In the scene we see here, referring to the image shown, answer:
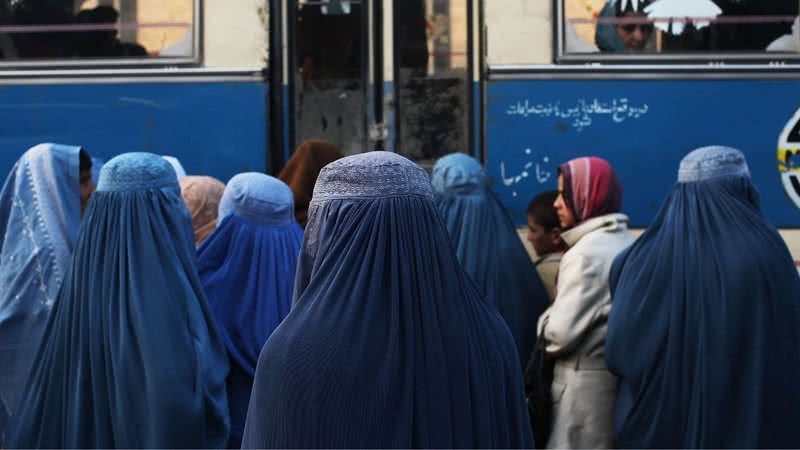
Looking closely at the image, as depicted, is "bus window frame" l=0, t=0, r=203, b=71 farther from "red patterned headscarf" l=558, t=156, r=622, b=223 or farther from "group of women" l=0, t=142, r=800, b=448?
"red patterned headscarf" l=558, t=156, r=622, b=223

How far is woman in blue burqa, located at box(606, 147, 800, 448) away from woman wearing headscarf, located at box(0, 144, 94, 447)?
185cm

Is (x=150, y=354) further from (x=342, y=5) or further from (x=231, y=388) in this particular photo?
(x=342, y=5)

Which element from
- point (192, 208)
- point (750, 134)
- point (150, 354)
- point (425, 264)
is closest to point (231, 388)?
point (150, 354)

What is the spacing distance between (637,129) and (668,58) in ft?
1.09

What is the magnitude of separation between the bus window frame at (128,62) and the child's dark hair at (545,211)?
1626mm

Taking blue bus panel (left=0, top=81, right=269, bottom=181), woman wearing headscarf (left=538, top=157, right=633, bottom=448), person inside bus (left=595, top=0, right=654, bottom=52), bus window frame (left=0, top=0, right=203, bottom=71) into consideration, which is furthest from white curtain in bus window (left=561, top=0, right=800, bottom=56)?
bus window frame (left=0, top=0, right=203, bottom=71)

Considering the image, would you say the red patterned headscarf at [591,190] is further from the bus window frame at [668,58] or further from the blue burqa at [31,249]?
the blue burqa at [31,249]

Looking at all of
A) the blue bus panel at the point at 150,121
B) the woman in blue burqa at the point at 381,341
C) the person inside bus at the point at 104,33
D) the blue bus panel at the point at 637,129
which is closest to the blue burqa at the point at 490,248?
the blue bus panel at the point at 637,129

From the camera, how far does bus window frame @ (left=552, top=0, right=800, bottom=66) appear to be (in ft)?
17.1

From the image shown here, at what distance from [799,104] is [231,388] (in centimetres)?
290

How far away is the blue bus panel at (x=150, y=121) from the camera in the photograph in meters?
5.36

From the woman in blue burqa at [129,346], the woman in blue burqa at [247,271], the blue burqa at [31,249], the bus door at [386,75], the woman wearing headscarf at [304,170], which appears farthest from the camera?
the bus door at [386,75]

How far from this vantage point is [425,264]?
2.05 metres

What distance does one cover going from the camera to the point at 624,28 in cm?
520
